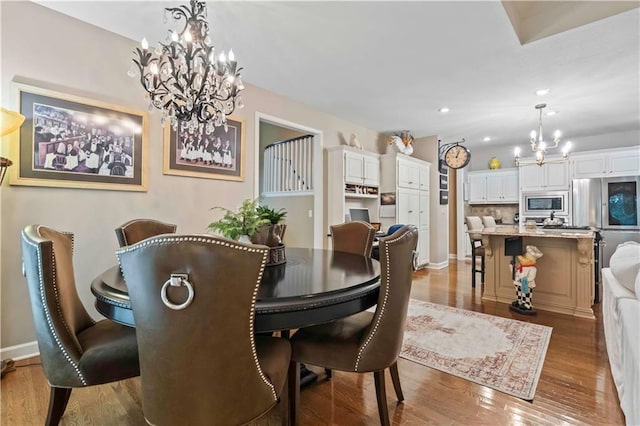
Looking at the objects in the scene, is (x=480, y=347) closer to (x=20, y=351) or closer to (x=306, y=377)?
(x=306, y=377)

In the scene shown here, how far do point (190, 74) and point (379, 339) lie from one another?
6.36 ft

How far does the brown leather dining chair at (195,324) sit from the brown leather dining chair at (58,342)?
1.27 feet

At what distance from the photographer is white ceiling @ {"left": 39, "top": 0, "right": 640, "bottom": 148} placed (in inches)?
91.7

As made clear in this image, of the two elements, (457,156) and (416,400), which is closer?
(416,400)

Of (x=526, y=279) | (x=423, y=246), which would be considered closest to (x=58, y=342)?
(x=526, y=279)

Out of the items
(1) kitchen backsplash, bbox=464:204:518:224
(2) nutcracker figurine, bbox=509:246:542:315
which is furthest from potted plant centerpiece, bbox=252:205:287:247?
(1) kitchen backsplash, bbox=464:204:518:224

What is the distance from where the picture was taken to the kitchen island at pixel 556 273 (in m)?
3.19

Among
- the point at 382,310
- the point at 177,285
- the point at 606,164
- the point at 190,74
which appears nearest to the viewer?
the point at 177,285

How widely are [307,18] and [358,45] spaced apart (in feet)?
Answer: 1.95

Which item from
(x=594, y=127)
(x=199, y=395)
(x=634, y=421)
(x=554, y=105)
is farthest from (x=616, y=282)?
(x=594, y=127)

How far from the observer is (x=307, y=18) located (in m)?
2.39

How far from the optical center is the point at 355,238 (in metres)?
2.68

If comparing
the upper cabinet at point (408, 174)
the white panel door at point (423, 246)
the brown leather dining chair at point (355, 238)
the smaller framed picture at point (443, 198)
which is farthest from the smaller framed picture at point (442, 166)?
the brown leather dining chair at point (355, 238)

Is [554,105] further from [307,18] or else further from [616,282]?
[307,18]
